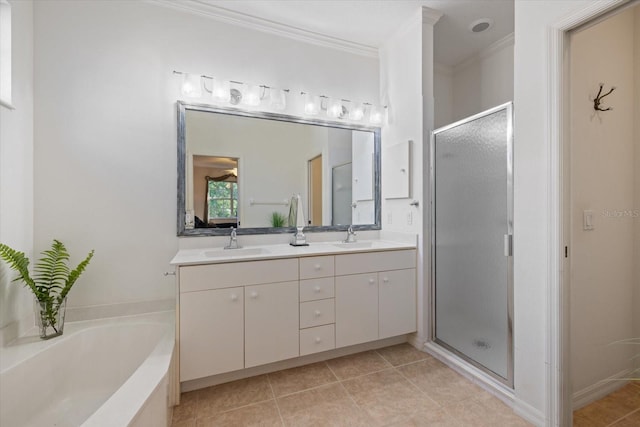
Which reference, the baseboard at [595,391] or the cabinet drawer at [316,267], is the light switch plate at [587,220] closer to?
the baseboard at [595,391]

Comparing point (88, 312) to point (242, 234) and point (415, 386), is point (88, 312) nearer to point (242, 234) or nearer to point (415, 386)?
point (242, 234)

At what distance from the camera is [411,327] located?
233cm

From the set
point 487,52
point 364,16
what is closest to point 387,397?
point 364,16

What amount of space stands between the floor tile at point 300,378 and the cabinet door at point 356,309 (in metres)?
0.22

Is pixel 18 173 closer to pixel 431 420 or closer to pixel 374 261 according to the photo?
pixel 374 261

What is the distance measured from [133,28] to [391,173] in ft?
Answer: 7.39

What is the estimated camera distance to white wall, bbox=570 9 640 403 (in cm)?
126

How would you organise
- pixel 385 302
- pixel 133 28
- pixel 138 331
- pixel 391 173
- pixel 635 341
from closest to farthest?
pixel 635 341
pixel 138 331
pixel 133 28
pixel 385 302
pixel 391 173

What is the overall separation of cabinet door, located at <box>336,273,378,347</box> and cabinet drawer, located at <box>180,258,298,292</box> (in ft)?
1.32

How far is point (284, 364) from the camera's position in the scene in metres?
2.05

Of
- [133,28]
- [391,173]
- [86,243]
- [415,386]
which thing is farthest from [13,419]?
[391,173]

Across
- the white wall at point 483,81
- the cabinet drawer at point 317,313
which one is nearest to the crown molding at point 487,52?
the white wall at point 483,81

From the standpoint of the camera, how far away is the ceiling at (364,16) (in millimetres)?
2164

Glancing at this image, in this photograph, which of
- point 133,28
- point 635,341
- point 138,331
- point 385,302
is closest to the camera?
point 635,341
